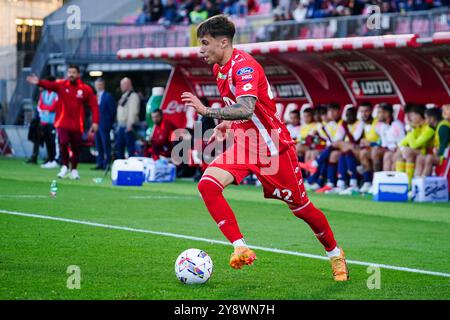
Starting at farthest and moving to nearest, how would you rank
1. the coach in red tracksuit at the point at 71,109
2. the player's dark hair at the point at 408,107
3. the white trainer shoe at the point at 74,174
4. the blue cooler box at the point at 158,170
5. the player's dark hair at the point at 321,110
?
1. the blue cooler box at the point at 158,170
2. the player's dark hair at the point at 321,110
3. the white trainer shoe at the point at 74,174
4. the coach in red tracksuit at the point at 71,109
5. the player's dark hair at the point at 408,107

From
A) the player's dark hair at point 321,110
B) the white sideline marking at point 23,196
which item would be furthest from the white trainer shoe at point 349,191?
the white sideline marking at point 23,196

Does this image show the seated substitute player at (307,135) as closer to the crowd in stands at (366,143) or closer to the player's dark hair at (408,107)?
the crowd in stands at (366,143)

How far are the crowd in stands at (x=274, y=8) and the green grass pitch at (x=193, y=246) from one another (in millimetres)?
9876

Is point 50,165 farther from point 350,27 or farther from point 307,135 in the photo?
point 350,27

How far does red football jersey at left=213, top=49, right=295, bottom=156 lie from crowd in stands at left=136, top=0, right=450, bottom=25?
18.2m

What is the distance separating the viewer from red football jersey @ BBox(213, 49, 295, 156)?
28.1 feet

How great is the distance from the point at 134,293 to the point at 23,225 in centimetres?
464

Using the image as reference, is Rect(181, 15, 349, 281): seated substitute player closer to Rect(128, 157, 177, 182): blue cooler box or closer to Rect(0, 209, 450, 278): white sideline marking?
Rect(0, 209, 450, 278): white sideline marking

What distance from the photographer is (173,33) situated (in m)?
30.8

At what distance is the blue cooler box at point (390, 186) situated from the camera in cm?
1764

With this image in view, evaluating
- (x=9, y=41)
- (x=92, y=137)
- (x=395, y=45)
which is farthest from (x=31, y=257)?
(x=9, y=41)

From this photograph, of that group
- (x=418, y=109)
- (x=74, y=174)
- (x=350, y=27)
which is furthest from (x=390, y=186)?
(x=350, y=27)

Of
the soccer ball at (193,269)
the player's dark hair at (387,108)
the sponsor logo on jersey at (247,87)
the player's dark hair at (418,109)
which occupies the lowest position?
the soccer ball at (193,269)

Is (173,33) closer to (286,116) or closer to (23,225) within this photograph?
(286,116)
